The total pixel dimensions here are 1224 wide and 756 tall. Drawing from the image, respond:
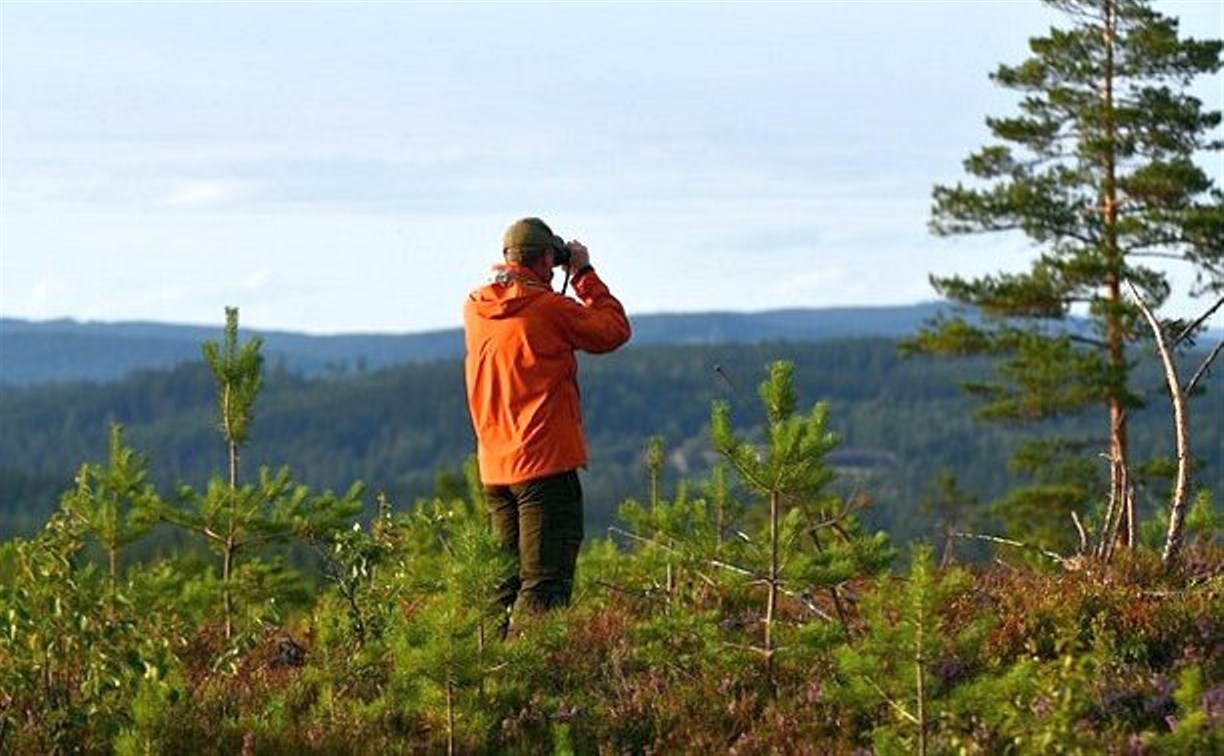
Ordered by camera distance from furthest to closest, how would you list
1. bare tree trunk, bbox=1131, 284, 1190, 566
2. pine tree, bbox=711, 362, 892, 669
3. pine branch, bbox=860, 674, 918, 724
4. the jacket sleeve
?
the jacket sleeve
bare tree trunk, bbox=1131, 284, 1190, 566
pine tree, bbox=711, 362, 892, 669
pine branch, bbox=860, 674, 918, 724

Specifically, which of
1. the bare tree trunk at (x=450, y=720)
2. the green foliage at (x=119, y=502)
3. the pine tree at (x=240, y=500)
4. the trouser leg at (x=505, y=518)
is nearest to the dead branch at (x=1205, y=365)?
the trouser leg at (x=505, y=518)

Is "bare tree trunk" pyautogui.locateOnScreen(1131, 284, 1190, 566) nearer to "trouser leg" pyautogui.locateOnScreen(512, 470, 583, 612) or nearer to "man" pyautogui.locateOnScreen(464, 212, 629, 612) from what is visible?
"man" pyautogui.locateOnScreen(464, 212, 629, 612)

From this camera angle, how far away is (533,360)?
9109 mm

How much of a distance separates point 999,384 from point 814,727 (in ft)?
137

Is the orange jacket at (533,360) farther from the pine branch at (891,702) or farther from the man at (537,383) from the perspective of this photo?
the pine branch at (891,702)

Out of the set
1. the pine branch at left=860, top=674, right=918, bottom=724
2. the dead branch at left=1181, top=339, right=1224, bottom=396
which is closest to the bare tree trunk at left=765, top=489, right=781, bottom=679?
the pine branch at left=860, top=674, right=918, bottom=724

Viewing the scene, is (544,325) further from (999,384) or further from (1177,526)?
(999,384)

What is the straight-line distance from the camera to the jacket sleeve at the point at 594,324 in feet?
29.8

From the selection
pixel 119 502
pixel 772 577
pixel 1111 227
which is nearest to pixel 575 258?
pixel 772 577

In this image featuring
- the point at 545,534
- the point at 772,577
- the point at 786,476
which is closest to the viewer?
the point at 786,476

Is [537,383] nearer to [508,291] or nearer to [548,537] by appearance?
[508,291]

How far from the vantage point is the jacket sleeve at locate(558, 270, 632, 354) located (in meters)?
9.09

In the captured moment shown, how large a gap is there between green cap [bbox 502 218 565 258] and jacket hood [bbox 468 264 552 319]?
0.10 metres

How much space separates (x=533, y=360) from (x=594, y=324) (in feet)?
1.11
